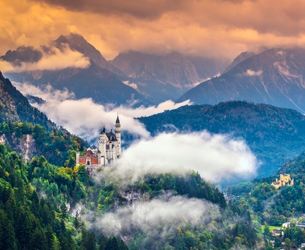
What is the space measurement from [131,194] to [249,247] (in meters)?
46.6

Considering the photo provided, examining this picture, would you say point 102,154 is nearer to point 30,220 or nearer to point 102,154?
point 102,154

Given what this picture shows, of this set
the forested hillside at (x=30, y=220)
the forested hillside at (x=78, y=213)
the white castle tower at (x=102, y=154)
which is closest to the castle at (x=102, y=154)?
the white castle tower at (x=102, y=154)

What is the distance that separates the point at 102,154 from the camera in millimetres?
192000

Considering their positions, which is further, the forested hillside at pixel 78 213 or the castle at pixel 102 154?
the castle at pixel 102 154

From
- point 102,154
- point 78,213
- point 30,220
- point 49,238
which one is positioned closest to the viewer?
point 30,220

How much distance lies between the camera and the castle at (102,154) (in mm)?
188375

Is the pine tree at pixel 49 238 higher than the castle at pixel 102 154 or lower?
lower

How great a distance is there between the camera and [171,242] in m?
182

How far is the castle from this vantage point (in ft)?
618

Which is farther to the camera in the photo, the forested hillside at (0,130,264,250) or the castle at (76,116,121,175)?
the castle at (76,116,121,175)

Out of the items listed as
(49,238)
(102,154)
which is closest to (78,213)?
(102,154)

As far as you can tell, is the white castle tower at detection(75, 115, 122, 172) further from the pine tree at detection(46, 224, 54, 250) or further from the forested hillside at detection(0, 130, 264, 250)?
the pine tree at detection(46, 224, 54, 250)

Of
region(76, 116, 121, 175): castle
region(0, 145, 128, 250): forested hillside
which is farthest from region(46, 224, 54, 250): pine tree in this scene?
region(76, 116, 121, 175): castle

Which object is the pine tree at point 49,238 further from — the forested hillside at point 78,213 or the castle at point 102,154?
the castle at point 102,154
